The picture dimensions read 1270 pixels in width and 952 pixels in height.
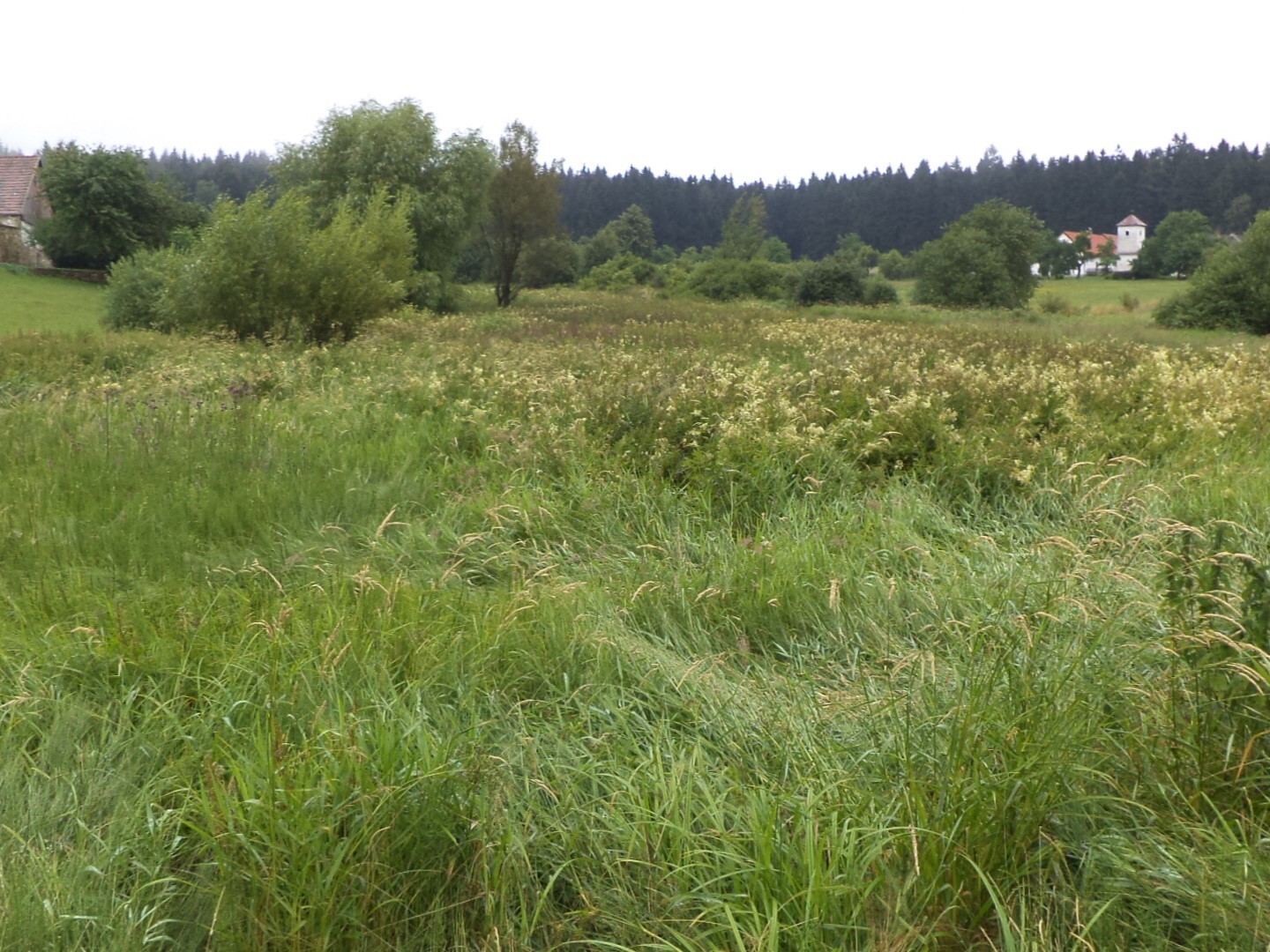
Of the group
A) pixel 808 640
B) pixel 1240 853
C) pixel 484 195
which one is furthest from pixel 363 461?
pixel 484 195

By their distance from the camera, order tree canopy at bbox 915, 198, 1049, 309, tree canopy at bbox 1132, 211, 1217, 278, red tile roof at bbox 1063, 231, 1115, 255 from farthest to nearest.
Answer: red tile roof at bbox 1063, 231, 1115, 255
tree canopy at bbox 1132, 211, 1217, 278
tree canopy at bbox 915, 198, 1049, 309

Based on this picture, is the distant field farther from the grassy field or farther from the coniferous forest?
the coniferous forest

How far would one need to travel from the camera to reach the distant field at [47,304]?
26031 mm

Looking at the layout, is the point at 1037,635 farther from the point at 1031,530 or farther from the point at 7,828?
the point at 7,828

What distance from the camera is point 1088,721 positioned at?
2.44 metres

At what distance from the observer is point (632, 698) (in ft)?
9.84

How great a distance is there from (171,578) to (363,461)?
6.96 ft

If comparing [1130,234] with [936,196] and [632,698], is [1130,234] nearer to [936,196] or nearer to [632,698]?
[936,196]

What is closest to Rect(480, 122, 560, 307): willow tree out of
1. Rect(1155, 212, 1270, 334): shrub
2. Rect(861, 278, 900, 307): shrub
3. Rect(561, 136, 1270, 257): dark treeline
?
Rect(861, 278, 900, 307): shrub

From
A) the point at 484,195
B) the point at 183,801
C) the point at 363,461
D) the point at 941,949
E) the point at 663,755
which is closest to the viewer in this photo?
the point at 941,949

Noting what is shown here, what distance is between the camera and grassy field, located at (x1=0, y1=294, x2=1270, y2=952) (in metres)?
2.05

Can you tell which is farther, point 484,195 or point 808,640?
point 484,195

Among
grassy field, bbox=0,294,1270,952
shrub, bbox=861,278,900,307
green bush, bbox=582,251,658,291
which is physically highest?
green bush, bbox=582,251,658,291

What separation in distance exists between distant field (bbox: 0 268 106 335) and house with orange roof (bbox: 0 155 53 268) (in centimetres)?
664
